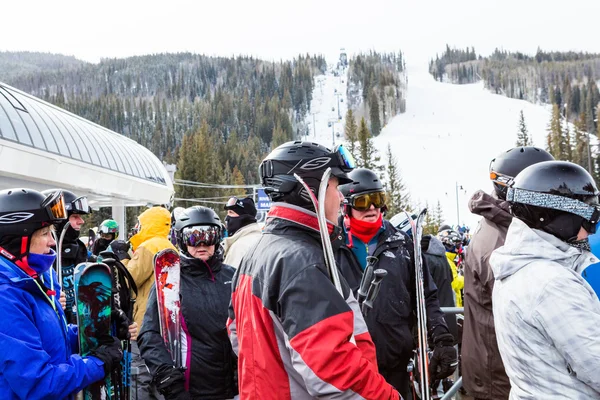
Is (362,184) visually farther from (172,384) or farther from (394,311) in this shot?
(172,384)

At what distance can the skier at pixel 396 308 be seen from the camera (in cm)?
361

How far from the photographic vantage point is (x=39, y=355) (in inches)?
98.9

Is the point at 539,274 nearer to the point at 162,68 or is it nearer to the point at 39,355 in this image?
the point at 39,355

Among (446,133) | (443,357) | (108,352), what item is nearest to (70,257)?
(108,352)

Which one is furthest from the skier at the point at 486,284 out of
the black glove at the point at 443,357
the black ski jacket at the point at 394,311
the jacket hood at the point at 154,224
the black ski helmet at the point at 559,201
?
the jacket hood at the point at 154,224

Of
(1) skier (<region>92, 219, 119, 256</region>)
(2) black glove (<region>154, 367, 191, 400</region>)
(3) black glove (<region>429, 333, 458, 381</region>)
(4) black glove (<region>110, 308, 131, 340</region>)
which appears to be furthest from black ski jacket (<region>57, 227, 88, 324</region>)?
(3) black glove (<region>429, 333, 458, 381</region>)

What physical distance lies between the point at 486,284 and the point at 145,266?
3.15m

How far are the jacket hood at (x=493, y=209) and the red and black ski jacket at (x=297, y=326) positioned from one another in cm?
137

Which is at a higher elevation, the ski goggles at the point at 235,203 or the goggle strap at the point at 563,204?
the goggle strap at the point at 563,204

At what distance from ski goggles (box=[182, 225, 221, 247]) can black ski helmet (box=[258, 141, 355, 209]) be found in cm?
147

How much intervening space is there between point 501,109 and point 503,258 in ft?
467

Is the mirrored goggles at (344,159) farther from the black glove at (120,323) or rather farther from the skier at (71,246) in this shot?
the skier at (71,246)

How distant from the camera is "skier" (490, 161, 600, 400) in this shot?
1.83 meters

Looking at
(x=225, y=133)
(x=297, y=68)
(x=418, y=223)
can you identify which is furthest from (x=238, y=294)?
(x=297, y=68)
